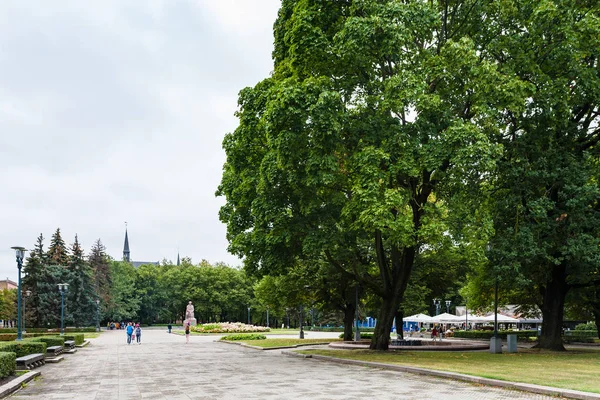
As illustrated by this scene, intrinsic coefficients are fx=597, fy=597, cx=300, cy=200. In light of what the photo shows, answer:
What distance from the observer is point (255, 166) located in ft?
86.6

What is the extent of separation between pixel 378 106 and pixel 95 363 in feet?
52.7

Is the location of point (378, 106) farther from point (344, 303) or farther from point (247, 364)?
point (344, 303)

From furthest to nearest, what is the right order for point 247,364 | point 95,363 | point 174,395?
1. point 95,363
2. point 247,364
3. point 174,395

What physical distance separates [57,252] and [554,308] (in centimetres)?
6539

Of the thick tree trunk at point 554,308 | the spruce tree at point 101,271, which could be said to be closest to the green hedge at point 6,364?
the thick tree trunk at point 554,308

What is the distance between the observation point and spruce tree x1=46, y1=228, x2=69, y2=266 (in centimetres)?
7591

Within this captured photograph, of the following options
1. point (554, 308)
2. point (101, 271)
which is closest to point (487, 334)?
point (554, 308)

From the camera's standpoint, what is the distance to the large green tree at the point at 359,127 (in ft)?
70.1

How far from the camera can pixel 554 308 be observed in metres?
29.2

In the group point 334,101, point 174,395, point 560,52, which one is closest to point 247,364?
point 174,395

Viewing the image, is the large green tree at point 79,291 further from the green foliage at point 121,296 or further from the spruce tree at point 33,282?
the green foliage at point 121,296

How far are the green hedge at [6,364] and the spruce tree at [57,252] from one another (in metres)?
60.9

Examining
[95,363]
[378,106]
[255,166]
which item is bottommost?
[95,363]

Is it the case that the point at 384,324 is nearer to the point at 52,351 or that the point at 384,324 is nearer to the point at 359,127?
the point at 359,127
